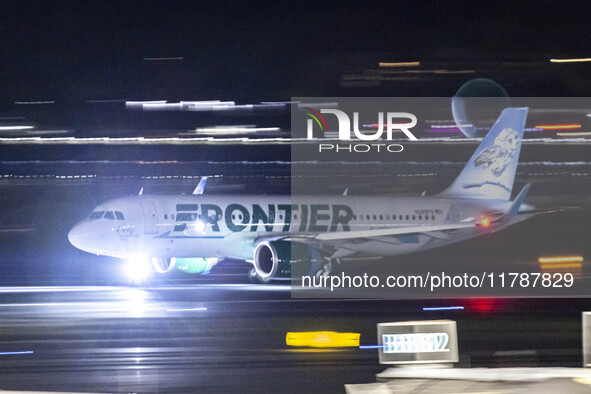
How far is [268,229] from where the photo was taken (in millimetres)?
25688

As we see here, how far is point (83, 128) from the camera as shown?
71312 millimetres

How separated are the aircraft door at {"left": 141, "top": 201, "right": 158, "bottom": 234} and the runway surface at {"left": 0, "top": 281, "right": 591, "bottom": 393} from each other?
255 cm

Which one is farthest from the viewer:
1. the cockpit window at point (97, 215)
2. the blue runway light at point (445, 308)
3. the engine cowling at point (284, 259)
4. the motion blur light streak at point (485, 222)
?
the motion blur light streak at point (485, 222)

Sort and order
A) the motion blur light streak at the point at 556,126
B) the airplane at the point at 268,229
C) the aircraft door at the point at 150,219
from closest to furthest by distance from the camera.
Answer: the airplane at the point at 268,229
the aircraft door at the point at 150,219
the motion blur light streak at the point at 556,126

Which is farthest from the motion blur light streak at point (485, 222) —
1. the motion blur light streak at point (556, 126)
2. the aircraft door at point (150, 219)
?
the motion blur light streak at point (556, 126)

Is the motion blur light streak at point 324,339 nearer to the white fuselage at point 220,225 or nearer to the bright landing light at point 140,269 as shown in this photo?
the white fuselage at point 220,225

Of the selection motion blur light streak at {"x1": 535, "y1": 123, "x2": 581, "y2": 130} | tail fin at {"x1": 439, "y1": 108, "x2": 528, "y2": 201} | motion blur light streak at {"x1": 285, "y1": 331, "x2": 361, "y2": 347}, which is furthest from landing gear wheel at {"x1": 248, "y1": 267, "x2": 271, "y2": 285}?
motion blur light streak at {"x1": 535, "y1": 123, "x2": 581, "y2": 130}

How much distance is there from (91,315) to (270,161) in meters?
48.9

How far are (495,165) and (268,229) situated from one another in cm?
1018

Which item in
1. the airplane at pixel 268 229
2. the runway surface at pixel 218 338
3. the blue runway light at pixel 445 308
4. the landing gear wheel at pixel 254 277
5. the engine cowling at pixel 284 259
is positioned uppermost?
the airplane at pixel 268 229

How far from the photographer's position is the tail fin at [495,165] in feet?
102

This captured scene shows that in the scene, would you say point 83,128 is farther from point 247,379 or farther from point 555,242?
point 247,379

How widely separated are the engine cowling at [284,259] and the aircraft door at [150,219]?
9.64 feet

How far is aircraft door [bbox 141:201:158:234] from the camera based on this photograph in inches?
968
